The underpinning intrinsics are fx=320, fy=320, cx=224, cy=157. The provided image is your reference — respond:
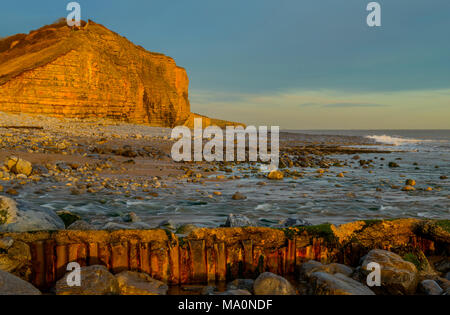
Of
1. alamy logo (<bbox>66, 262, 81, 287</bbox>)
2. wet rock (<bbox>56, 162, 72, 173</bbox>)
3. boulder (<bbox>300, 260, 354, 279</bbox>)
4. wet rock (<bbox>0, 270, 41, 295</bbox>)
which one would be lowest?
boulder (<bbox>300, 260, 354, 279</bbox>)

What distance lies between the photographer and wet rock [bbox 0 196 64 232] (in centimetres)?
405

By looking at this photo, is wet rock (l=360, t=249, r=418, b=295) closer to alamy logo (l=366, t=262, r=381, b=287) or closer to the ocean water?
alamy logo (l=366, t=262, r=381, b=287)

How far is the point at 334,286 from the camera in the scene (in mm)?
2768

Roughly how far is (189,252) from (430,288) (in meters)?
2.44

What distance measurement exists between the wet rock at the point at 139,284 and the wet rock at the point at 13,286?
720mm

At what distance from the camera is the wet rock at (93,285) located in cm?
282

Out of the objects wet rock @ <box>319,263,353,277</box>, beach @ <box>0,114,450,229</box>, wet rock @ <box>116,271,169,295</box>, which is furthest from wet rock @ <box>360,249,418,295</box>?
beach @ <box>0,114,450,229</box>

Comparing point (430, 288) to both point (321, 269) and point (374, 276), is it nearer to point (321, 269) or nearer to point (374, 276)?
point (374, 276)

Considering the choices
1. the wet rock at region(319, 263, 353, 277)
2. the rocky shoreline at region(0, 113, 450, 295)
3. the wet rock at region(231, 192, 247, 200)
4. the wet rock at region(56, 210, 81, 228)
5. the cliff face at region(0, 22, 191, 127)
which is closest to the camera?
the rocky shoreline at region(0, 113, 450, 295)

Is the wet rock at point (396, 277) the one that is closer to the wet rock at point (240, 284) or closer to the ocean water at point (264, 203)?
the wet rock at point (240, 284)

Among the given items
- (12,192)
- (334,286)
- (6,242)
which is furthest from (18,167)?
(334,286)

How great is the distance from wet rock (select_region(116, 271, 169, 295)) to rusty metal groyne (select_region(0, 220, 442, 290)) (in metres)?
0.16

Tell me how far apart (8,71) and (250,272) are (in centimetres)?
3370
